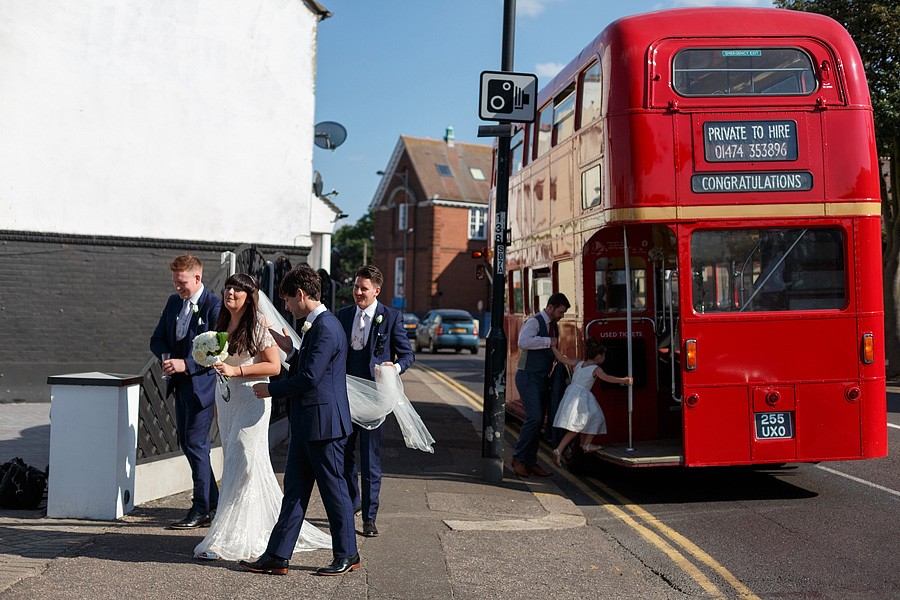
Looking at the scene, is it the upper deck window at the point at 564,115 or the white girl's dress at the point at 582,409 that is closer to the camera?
the white girl's dress at the point at 582,409

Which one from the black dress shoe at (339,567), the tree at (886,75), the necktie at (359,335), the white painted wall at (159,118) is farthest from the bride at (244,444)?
the tree at (886,75)

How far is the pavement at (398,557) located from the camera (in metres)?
5.79

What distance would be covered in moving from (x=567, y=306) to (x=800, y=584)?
4653mm

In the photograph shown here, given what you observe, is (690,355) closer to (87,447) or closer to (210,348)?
(210,348)

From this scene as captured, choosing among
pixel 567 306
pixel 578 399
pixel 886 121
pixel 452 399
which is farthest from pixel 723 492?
pixel 886 121

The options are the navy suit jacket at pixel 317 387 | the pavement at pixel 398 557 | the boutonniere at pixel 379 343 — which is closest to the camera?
the pavement at pixel 398 557

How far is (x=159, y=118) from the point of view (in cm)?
1638

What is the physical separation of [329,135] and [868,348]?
16.0m

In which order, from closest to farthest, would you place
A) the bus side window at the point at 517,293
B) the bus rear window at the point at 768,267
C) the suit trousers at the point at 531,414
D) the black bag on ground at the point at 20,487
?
the black bag on ground at the point at 20,487 → the bus rear window at the point at 768,267 → the suit trousers at the point at 531,414 → the bus side window at the point at 517,293

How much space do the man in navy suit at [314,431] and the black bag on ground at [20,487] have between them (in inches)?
97.6

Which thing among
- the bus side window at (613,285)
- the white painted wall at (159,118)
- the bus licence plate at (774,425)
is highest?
the white painted wall at (159,118)

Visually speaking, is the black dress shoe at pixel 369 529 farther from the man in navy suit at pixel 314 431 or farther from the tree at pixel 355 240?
the tree at pixel 355 240

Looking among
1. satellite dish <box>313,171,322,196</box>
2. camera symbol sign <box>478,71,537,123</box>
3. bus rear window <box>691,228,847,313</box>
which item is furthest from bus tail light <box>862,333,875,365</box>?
satellite dish <box>313,171,322,196</box>

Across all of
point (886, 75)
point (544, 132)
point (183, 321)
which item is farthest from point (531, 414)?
point (886, 75)
